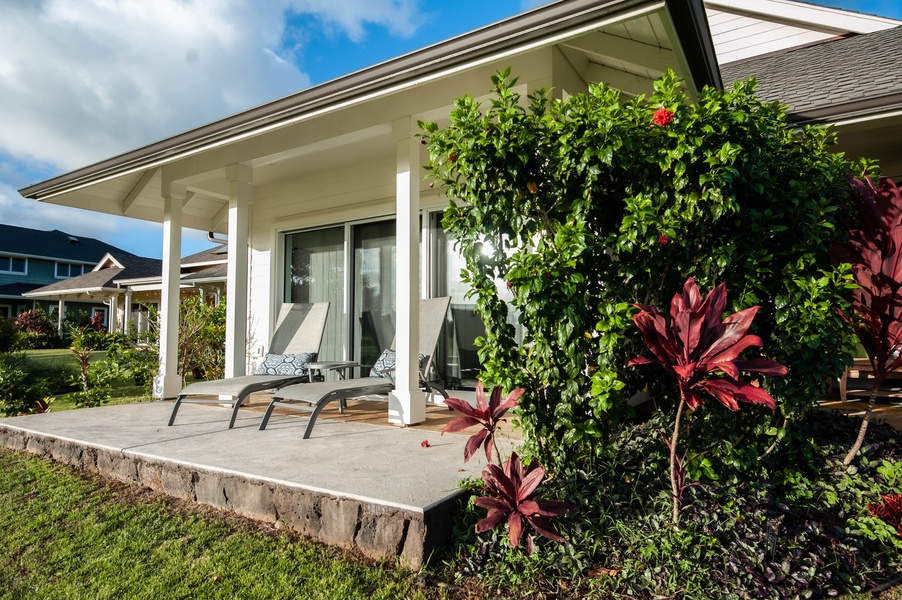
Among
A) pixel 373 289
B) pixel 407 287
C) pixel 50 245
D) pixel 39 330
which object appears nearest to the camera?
pixel 407 287

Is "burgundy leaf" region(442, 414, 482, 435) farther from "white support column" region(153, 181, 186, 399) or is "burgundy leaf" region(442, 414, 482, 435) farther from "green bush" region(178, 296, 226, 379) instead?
"green bush" region(178, 296, 226, 379)

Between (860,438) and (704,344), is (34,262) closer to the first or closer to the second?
(704,344)

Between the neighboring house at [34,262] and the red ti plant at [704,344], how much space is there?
33.5m

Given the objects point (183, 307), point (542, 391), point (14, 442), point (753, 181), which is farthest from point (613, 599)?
point (183, 307)

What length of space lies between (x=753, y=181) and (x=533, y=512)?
1.77 metres

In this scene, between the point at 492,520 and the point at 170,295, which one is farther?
the point at 170,295

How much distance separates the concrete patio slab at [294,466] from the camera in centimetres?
225

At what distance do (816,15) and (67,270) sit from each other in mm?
39711

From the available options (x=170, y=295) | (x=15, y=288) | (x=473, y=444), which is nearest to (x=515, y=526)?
(x=473, y=444)

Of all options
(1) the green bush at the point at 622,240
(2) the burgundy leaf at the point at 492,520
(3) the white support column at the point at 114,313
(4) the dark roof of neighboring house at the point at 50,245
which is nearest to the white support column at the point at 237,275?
(1) the green bush at the point at 622,240

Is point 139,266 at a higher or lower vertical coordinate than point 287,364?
higher

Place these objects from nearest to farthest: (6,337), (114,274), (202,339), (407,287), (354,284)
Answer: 1. (407,287)
2. (354,284)
3. (202,339)
4. (6,337)
5. (114,274)

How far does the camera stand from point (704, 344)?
6.48 feet

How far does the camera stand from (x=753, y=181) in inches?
92.4
